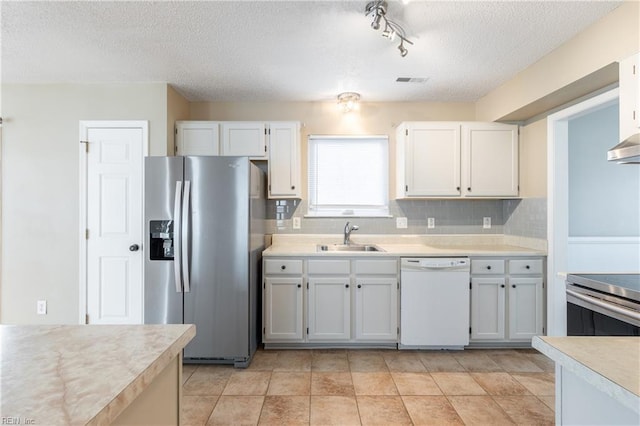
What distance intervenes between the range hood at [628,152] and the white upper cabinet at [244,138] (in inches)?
107

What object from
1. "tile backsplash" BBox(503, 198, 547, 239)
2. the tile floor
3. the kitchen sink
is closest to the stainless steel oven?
the tile floor

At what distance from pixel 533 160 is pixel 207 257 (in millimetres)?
3235

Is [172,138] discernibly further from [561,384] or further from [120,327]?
[561,384]

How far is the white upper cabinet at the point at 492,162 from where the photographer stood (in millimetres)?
3377

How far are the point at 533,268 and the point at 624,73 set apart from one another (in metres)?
1.73

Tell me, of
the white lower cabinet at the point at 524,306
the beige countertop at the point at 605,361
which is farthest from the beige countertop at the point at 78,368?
the white lower cabinet at the point at 524,306

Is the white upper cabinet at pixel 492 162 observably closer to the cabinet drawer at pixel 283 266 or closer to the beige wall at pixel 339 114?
the beige wall at pixel 339 114

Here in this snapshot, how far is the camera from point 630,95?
6.35 feet

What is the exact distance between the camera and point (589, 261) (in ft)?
11.7

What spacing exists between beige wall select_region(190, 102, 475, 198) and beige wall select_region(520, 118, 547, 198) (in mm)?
624

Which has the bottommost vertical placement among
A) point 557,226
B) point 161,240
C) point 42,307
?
point 42,307

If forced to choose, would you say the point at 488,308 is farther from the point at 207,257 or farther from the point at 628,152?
the point at 207,257

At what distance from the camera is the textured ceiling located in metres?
2.04

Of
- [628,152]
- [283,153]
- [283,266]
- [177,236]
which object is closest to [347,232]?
[283,266]
